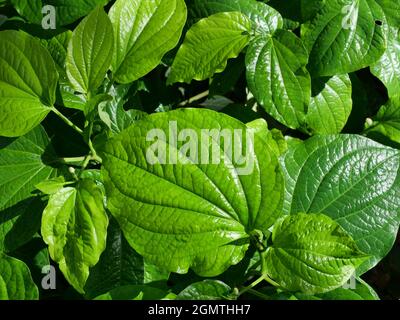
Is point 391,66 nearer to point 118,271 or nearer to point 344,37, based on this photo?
point 344,37

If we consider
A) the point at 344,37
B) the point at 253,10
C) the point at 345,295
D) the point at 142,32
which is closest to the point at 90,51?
the point at 142,32

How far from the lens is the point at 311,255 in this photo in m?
0.81

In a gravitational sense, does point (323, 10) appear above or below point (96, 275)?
above

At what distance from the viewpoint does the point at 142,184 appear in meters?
0.80

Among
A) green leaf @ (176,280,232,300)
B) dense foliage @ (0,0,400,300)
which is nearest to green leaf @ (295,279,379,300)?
dense foliage @ (0,0,400,300)

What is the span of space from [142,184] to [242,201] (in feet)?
0.46

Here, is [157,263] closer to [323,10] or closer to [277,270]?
[277,270]

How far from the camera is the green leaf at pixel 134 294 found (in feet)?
2.85

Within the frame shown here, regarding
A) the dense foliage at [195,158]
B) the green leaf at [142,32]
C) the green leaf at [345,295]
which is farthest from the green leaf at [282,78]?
the green leaf at [345,295]

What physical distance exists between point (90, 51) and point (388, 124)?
58 cm

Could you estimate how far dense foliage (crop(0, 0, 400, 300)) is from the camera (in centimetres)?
81

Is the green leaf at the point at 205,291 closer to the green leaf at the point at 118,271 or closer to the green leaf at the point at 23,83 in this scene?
the green leaf at the point at 118,271

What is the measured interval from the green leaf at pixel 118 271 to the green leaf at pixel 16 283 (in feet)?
0.30
